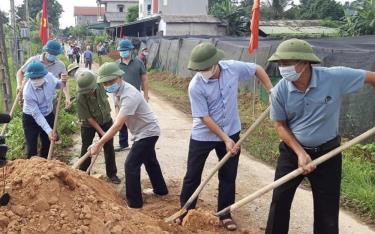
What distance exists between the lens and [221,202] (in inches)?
181

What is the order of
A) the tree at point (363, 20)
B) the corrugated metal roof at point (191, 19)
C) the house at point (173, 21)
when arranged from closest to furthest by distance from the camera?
the tree at point (363, 20) < the corrugated metal roof at point (191, 19) < the house at point (173, 21)

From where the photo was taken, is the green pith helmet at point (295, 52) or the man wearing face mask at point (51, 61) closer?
the green pith helmet at point (295, 52)

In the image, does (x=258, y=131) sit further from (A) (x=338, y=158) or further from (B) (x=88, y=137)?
(A) (x=338, y=158)

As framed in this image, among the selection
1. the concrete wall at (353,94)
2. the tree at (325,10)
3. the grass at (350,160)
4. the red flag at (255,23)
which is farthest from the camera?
the tree at (325,10)

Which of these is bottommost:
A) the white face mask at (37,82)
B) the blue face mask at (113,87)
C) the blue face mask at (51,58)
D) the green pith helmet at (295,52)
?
the white face mask at (37,82)

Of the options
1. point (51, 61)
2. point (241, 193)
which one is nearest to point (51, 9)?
point (51, 61)

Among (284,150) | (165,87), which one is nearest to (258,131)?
(284,150)

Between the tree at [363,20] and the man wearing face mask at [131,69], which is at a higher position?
the tree at [363,20]

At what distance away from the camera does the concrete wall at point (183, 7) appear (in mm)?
41375

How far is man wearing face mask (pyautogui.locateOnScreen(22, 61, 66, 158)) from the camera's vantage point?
5605 millimetres

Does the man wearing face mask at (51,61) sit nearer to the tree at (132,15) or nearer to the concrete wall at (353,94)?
the concrete wall at (353,94)

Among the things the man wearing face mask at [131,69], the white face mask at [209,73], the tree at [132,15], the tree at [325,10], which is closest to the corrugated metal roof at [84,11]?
the tree at [132,15]

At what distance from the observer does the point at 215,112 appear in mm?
4430

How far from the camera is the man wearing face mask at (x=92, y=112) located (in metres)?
5.52
